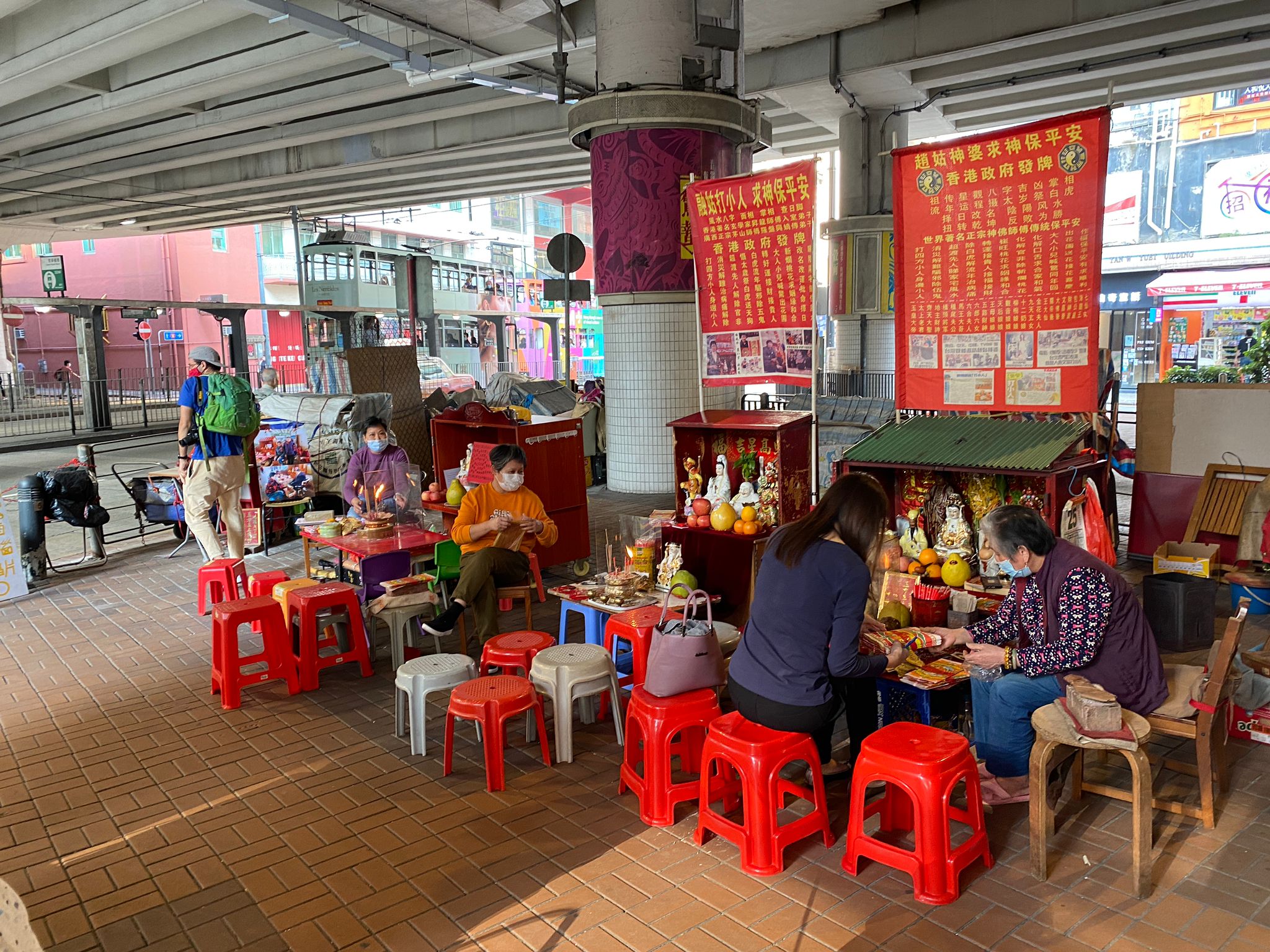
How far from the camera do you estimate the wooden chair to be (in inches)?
142

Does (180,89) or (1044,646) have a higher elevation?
(180,89)

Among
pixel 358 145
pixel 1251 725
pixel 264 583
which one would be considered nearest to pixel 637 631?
pixel 264 583

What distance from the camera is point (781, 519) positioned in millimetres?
Result: 5625

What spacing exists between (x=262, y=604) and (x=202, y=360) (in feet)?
10.1

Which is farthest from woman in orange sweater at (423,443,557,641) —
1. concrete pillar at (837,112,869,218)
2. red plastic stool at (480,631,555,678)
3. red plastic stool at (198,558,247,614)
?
concrete pillar at (837,112,869,218)

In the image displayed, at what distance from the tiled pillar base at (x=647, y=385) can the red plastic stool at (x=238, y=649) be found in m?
5.01

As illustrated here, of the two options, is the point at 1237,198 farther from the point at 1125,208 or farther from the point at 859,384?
the point at 859,384

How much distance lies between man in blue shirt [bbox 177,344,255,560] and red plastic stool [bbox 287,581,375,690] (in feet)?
8.08

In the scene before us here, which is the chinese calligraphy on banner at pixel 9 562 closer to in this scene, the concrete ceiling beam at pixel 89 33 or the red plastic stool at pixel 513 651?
the red plastic stool at pixel 513 651

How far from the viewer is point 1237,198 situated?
2522cm

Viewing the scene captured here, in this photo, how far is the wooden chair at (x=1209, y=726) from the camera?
142 inches

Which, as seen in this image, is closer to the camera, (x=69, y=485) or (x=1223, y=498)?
(x=1223, y=498)

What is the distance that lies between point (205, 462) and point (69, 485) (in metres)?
2.05

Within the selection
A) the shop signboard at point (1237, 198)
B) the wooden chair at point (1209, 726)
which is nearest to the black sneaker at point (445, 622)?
the wooden chair at point (1209, 726)
